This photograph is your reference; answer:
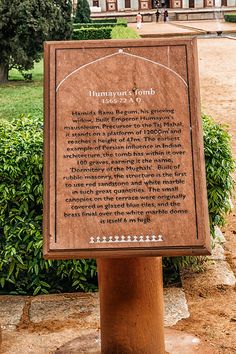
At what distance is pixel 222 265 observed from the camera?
467 centimetres

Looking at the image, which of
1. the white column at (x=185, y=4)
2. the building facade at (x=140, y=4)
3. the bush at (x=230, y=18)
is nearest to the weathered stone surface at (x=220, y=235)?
the bush at (x=230, y=18)

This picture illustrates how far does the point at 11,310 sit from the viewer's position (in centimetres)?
410

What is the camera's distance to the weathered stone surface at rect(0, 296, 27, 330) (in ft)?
12.9

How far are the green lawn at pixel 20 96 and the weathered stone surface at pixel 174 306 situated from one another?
4.42 metres

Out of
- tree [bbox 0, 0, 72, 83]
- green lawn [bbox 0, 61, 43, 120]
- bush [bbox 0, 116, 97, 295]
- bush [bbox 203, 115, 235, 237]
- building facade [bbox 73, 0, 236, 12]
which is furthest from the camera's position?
building facade [bbox 73, 0, 236, 12]

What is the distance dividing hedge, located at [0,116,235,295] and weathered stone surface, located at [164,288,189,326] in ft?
0.70

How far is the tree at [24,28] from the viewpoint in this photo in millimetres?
15062

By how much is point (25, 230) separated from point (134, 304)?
1171mm

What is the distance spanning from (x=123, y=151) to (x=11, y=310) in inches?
62.7

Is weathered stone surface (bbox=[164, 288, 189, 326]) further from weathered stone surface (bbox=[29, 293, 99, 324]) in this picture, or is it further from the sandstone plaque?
the sandstone plaque

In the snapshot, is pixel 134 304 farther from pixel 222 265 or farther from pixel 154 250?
pixel 222 265

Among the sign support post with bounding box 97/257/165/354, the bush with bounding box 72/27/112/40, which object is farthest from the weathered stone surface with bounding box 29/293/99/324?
the bush with bounding box 72/27/112/40

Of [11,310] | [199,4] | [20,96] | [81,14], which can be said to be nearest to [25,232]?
[11,310]

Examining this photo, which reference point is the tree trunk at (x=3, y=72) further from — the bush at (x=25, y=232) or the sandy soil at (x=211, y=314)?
the bush at (x=25, y=232)
